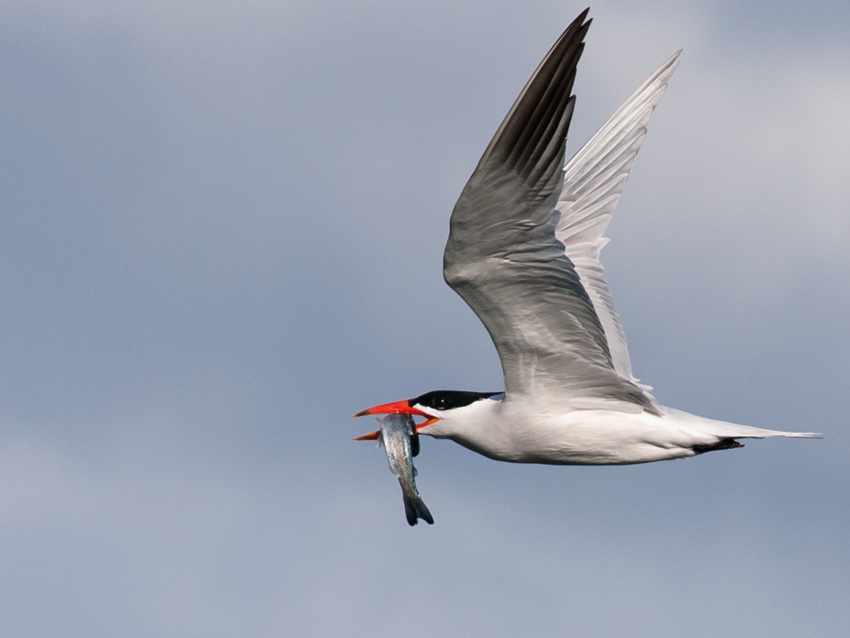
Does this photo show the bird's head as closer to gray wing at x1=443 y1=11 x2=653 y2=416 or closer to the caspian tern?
the caspian tern

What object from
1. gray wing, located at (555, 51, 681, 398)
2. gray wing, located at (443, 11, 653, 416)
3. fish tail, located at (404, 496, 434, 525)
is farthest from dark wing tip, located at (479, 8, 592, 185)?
gray wing, located at (555, 51, 681, 398)

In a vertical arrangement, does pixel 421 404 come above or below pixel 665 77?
below

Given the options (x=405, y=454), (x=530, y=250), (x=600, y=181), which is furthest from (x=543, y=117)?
(x=600, y=181)

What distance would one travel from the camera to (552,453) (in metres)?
10.6

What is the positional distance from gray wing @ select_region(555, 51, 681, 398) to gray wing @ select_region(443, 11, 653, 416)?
140 cm

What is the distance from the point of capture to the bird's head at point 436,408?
10719 millimetres

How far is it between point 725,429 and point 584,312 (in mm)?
1553

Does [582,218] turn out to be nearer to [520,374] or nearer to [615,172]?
[615,172]

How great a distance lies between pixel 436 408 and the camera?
10.8 meters

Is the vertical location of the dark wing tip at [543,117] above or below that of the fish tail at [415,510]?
above

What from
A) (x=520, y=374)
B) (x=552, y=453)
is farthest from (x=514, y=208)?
(x=552, y=453)

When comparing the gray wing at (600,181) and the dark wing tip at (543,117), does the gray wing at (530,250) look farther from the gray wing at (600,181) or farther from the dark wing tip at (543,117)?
the gray wing at (600,181)

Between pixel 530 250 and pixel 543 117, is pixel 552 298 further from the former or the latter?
pixel 543 117

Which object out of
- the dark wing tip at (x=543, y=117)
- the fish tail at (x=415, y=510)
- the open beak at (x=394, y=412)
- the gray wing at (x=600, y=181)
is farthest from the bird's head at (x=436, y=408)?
the dark wing tip at (x=543, y=117)
